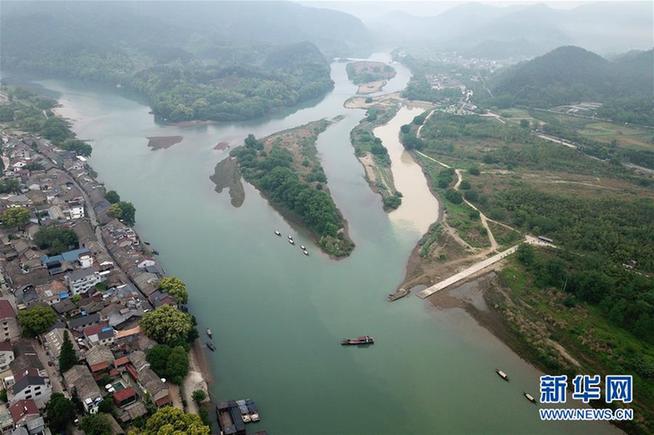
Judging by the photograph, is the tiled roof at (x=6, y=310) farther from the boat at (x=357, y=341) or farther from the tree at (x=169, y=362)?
the boat at (x=357, y=341)

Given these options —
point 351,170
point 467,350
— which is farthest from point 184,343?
point 351,170

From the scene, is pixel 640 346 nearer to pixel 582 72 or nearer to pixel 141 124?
pixel 141 124

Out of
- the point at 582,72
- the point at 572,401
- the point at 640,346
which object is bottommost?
the point at 572,401

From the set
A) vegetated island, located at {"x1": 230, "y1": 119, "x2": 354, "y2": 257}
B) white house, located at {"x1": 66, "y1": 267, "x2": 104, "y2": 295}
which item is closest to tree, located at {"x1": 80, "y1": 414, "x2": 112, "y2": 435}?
white house, located at {"x1": 66, "y1": 267, "x2": 104, "y2": 295}

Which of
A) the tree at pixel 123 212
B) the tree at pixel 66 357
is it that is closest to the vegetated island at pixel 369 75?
the tree at pixel 123 212

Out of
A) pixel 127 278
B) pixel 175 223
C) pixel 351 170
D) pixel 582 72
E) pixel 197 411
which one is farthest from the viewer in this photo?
pixel 582 72

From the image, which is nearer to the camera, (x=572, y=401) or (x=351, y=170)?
(x=572, y=401)

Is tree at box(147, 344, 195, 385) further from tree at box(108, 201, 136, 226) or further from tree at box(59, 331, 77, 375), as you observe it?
tree at box(108, 201, 136, 226)
